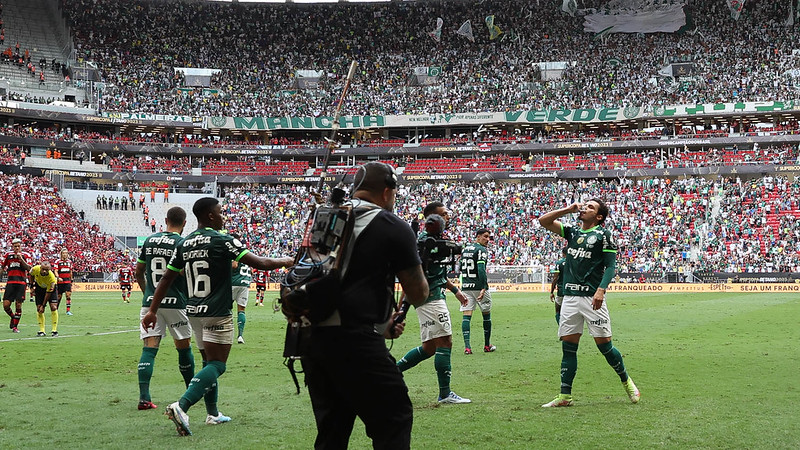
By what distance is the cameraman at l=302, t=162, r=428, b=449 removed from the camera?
4.77 meters

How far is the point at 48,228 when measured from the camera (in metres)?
54.4

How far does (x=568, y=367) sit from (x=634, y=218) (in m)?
49.2

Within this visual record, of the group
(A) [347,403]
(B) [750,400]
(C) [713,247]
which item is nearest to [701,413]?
(B) [750,400]

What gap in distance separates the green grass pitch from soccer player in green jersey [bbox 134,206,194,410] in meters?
0.53

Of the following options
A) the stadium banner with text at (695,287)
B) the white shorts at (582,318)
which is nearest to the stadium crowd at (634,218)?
the stadium banner with text at (695,287)

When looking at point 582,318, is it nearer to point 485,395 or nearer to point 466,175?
point 485,395

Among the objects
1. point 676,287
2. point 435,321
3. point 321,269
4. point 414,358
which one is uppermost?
point 321,269

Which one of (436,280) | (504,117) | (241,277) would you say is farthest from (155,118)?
(436,280)

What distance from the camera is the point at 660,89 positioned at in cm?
7106

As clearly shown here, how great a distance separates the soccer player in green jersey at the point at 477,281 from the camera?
52.7 feet

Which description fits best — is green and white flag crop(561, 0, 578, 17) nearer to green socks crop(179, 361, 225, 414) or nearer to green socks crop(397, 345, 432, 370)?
green socks crop(397, 345, 432, 370)

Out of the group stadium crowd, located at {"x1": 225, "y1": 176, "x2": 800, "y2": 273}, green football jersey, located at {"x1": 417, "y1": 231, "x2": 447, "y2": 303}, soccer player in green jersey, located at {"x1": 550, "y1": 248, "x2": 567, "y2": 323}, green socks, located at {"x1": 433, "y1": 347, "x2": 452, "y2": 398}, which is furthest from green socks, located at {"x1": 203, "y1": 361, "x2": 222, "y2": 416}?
stadium crowd, located at {"x1": 225, "y1": 176, "x2": 800, "y2": 273}

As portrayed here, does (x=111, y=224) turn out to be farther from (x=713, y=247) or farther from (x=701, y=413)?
(x=701, y=413)

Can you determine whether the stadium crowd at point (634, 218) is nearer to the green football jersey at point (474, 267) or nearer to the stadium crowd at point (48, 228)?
the stadium crowd at point (48, 228)
